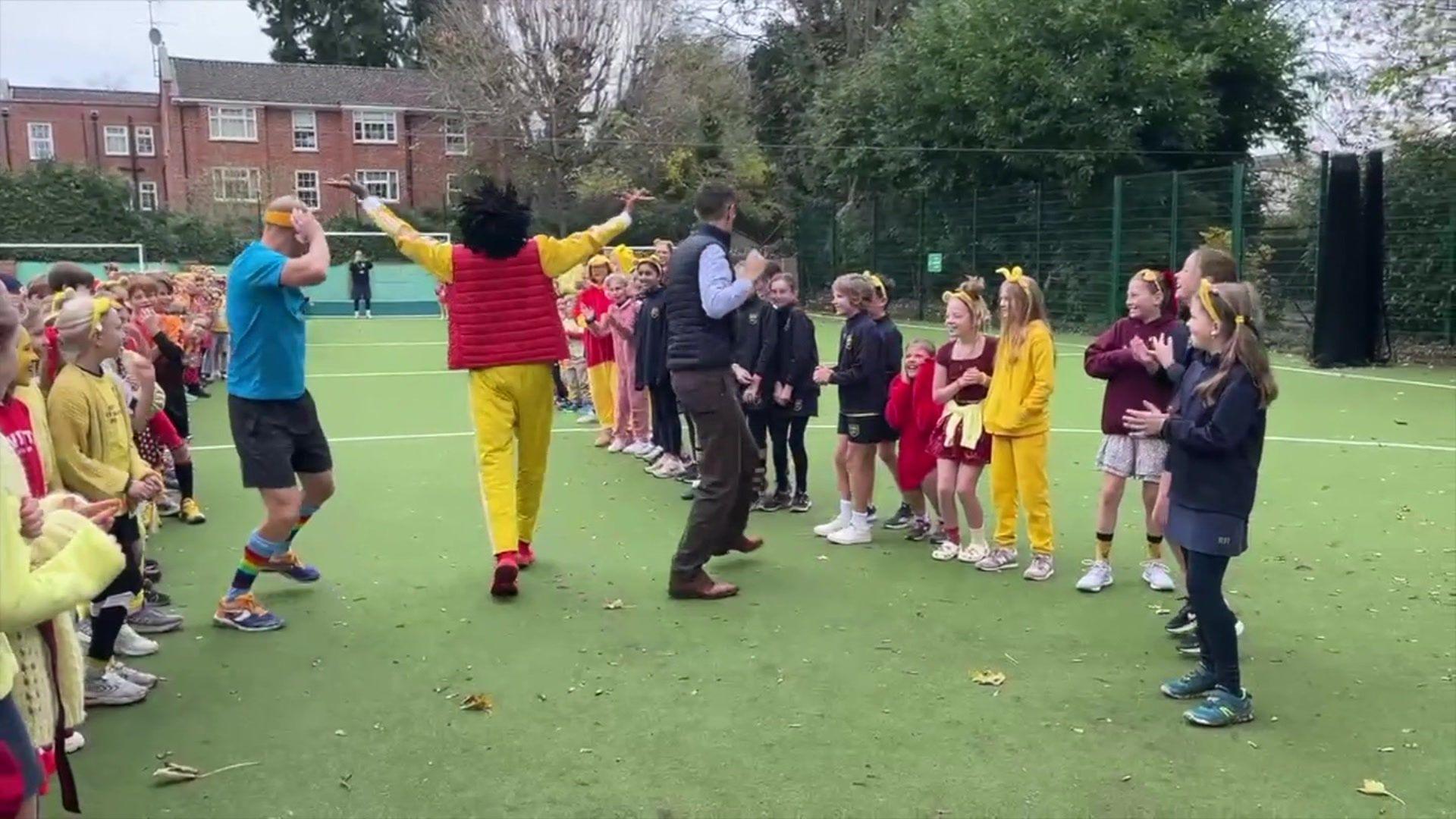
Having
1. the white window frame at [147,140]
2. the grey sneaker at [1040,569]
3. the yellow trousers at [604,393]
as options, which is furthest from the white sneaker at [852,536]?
the white window frame at [147,140]

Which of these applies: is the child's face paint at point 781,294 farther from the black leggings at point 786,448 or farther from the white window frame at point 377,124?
the white window frame at point 377,124

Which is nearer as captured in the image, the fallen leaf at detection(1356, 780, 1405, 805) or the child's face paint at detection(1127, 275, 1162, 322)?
the fallen leaf at detection(1356, 780, 1405, 805)

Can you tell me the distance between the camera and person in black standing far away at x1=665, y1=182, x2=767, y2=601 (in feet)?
21.2

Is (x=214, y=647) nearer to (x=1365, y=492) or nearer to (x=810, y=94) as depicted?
(x=1365, y=492)

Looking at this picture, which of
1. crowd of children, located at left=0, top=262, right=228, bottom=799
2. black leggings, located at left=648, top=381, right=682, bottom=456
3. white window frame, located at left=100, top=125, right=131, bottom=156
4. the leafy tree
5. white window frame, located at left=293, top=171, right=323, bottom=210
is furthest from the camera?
white window frame, located at left=100, top=125, right=131, bottom=156

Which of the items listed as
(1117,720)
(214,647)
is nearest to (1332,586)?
(1117,720)

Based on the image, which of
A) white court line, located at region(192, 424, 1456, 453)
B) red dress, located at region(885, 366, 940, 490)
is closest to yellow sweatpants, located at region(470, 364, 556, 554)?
red dress, located at region(885, 366, 940, 490)

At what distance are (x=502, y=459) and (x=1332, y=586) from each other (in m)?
4.36

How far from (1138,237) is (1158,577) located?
1798 cm

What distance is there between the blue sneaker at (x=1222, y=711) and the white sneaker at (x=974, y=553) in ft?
7.63

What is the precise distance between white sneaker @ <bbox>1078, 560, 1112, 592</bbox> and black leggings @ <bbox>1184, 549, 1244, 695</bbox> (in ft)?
5.58

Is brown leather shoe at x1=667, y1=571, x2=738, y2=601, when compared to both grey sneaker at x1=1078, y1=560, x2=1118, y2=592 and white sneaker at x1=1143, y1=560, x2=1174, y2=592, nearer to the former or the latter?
grey sneaker at x1=1078, y1=560, x2=1118, y2=592

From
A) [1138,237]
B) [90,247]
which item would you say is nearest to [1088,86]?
[1138,237]

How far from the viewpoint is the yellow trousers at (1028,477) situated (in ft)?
22.2
